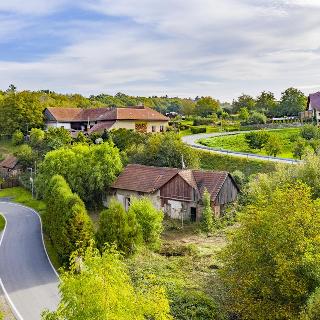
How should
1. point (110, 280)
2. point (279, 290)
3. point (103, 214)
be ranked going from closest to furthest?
point (110, 280), point (279, 290), point (103, 214)

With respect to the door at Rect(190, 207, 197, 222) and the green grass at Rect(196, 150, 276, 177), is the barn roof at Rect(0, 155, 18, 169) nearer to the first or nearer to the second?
the green grass at Rect(196, 150, 276, 177)

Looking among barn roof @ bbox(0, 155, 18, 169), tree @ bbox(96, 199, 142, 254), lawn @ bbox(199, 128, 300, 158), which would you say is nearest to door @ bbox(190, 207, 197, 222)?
tree @ bbox(96, 199, 142, 254)

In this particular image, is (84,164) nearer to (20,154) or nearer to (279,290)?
(20,154)

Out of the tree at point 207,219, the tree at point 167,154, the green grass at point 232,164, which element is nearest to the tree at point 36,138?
the tree at point 167,154

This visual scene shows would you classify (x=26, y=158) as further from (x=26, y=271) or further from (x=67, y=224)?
(x=67, y=224)

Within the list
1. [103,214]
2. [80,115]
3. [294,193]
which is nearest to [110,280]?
[294,193]

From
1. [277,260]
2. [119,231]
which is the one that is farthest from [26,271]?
[277,260]
